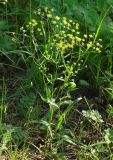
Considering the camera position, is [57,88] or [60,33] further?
[57,88]

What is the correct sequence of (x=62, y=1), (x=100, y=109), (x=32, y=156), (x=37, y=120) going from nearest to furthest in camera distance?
(x=32, y=156)
(x=37, y=120)
(x=100, y=109)
(x=62, y=1)

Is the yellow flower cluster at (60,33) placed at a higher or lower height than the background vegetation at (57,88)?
higher

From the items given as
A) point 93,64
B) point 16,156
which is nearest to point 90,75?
point 93,64

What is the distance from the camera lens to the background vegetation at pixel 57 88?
2.10 metres

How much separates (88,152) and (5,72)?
770 millimetres

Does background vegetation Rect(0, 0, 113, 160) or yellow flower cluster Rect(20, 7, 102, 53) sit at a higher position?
yellow flower cluster Rect(20, 7, 102, 53)

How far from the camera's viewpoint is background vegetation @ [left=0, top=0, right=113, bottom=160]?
2100mm

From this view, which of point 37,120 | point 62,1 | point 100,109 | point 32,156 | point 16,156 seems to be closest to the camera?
point 16,156

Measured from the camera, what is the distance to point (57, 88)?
2.47 m

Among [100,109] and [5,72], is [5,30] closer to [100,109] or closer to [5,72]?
[5,72]

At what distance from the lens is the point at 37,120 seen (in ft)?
7.29

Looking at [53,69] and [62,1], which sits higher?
[62,1]

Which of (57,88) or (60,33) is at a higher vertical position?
(60,33)

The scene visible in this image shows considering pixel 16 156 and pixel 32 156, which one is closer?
pixel 16 156
